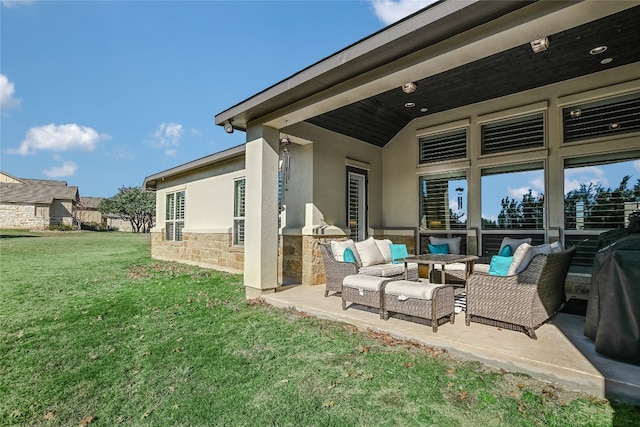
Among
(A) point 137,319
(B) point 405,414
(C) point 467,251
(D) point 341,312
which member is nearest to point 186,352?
(A) point 137,319

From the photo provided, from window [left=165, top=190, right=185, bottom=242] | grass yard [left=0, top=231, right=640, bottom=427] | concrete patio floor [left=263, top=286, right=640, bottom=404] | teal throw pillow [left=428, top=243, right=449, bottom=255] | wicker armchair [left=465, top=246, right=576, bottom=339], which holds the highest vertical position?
window [left=165, top=190, right=185, bottom=242]

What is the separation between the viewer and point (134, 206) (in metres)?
36.9

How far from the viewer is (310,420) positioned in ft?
7.13

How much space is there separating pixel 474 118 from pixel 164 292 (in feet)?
23.6

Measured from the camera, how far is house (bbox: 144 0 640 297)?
345 centimetres

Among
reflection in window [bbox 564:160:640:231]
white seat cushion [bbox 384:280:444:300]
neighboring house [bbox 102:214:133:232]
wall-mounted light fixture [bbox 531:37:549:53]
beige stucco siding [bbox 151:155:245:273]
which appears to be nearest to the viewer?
wall-mounted light fixture [bbox 531:37:549:53]

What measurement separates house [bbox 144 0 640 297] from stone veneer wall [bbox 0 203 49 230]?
33.2 m

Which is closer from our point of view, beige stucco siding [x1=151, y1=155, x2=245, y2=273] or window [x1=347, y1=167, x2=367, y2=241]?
window [x1=347, y1=167, x2=367, y2=241]

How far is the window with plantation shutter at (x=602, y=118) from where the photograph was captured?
17.0 feet

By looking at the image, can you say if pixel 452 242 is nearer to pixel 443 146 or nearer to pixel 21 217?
pixel 443 146

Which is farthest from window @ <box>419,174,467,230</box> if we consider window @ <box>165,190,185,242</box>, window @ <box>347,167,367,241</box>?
window @ <box>165,190,185,242</box>

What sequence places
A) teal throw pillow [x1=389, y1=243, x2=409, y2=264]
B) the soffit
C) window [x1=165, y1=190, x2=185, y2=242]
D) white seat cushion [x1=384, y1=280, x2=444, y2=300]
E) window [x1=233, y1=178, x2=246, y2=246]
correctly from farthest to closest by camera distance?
window [x1=165, y1=190, x2=185, y2=242]
window [x1=233, y1=178, x2=246, y2=246]
teal throw pillow [x1=389, y1=243, x2=409, y2=264]
the soffit
white seat cushion [x1=384, y1=280, x2=444, y2=300]

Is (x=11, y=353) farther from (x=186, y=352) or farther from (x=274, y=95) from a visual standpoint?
Answer: (x=274, y=95)

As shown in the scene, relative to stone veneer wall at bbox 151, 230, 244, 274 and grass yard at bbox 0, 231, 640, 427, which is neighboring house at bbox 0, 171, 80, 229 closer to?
stone veneer wall at bbox 151, 230, 244, 274
